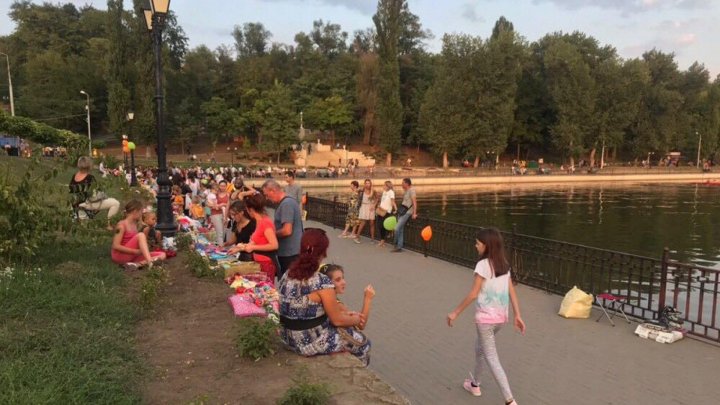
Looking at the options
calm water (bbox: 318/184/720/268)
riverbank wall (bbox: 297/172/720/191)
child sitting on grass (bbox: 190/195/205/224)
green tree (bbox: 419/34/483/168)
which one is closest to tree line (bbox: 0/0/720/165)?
green tree (bbox: 419/34/483/168)

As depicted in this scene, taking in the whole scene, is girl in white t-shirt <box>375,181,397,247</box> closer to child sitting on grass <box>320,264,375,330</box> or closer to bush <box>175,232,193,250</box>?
bush <box>175,232,193,250</box>

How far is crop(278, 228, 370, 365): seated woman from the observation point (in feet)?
13.5

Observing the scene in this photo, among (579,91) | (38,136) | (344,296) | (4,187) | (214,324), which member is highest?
(579,91)

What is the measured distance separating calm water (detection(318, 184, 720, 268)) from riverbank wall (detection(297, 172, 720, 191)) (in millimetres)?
4562

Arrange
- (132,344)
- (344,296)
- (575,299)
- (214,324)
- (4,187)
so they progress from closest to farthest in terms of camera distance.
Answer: (132,344), (214,324), (4,187), (575,299), (344,296)

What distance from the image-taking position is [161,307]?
19.2 feet

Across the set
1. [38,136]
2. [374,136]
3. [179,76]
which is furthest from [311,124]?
[38,136]

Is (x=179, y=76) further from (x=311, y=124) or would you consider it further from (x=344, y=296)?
(x=344, y=296)

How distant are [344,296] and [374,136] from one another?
67147 millimetres

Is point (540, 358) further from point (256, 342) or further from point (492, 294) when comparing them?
point (256, 342)

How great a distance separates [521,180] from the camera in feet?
185

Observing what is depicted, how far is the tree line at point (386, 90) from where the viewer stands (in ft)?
200

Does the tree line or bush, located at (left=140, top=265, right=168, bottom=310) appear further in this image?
the tree line

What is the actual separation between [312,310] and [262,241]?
9.05ft
